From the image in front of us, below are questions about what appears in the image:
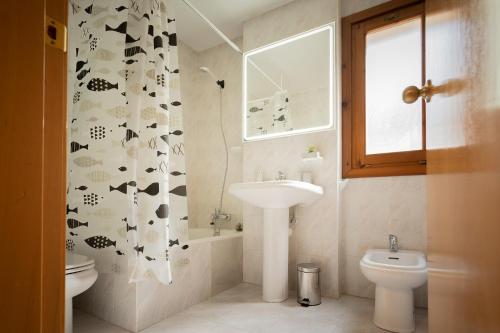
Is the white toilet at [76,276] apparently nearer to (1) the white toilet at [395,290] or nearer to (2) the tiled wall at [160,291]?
(2) the tiled wall at [160,291]

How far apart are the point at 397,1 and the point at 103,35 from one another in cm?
212

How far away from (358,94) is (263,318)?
183 centimetres

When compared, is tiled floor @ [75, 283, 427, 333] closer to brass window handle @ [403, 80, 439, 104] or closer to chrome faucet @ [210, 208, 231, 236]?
chrome faucet @ [210, 208, 231, 236]

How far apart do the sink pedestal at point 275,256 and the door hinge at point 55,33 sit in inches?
68.7

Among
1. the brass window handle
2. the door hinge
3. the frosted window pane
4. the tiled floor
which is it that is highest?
the frosted window pane

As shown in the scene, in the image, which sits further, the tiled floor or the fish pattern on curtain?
the tiled floor

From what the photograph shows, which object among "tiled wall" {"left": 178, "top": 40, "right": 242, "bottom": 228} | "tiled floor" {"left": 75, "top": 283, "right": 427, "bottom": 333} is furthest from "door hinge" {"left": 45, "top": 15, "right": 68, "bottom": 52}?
"tiled wall" {"left": 178, "top": 40, "right": 242, "bottom": 228}

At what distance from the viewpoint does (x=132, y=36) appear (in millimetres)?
1624

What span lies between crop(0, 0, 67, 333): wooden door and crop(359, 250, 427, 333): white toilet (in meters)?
1.55

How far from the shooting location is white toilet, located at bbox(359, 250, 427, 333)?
1494 mm

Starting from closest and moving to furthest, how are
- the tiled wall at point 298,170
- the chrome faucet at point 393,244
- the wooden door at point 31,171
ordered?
the wooden door at point 31,171
the chrome faucet at point 393,244
the tiled wall at point 298,170

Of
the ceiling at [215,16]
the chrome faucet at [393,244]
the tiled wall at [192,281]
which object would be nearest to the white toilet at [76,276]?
the tiled wall at [192,281]

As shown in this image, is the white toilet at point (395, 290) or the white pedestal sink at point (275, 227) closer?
the white toilet at point (395, 290)

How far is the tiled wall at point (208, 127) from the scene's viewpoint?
9.62 feet
